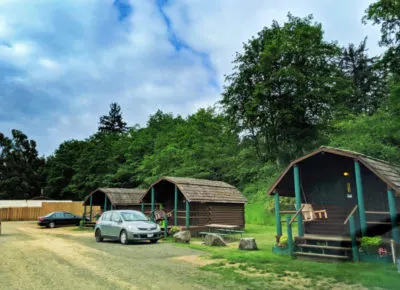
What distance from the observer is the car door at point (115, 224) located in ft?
51.8

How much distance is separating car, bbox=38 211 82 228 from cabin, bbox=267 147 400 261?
23331 mm

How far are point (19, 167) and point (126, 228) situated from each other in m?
52.5

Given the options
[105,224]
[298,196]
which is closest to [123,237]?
[105,224]

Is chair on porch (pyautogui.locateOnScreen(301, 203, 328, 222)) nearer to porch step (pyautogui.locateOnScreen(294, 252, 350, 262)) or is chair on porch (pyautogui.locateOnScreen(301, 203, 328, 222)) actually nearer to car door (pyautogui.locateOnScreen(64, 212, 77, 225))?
porch step (pyautogui.locateOnScreen(294, 252, 350, 262))

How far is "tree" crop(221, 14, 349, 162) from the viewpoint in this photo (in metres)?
29.8

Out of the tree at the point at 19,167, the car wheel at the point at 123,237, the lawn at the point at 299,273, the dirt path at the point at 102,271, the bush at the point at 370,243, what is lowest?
the lawn at the point at 299,273

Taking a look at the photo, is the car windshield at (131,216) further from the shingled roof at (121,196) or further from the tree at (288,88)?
the tree at (288,88)

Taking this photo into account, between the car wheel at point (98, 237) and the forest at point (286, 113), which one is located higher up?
the forest at point (286, 113)

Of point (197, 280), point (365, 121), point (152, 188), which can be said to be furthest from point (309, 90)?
point (197, 280)

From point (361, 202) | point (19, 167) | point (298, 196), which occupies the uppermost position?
point (19, 167)

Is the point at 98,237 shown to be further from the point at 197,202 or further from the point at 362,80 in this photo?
the point at 362,80

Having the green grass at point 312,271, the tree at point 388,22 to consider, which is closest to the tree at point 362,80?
the tree at point 388,22

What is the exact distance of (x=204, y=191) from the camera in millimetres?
20734

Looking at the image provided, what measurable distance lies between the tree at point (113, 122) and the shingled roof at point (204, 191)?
52.3 meters
